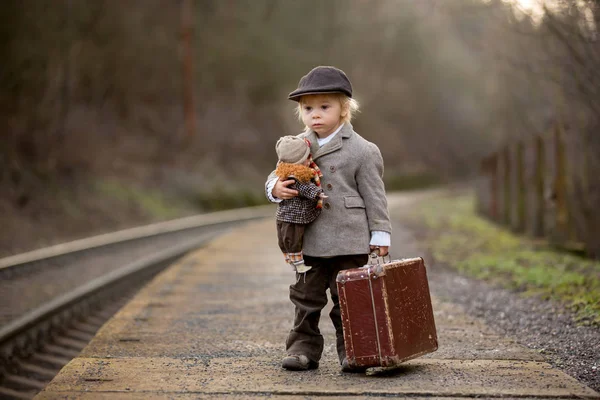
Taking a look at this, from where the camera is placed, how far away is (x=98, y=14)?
58.7 feet

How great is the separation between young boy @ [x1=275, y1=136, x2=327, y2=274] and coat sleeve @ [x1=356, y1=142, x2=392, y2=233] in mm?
237

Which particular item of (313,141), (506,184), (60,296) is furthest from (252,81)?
A: (313,141)

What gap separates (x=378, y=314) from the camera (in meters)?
3.28

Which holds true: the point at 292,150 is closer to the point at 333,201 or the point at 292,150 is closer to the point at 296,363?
the point at 333,201

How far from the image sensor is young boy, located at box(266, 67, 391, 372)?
3.55 meters

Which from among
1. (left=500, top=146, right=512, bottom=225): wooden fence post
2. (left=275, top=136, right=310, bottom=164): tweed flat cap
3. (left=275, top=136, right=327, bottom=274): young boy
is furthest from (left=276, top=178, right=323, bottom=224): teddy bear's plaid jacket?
(left=500, top=146, right=512, bottom=225): wooden fence post

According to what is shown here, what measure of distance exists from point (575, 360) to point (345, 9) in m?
36.2

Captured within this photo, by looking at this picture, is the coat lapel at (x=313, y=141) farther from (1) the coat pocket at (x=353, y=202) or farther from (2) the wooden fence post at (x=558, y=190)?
(2) the wooden fence post at (x=558, y=190)

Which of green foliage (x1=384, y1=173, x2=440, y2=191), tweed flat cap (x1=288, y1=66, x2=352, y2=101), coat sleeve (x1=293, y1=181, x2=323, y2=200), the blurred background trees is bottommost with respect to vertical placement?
coat sleeve (x1=293, y1=181, x2=323, y2=200)

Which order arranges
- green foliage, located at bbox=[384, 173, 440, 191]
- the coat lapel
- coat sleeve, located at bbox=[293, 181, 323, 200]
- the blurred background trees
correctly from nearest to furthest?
coat sleeve, located at bbox=[293, 181, 323, 200] → the coat lapel → the blurred background trees → green foliage, located at bbox=[384, 173, 440, 191]

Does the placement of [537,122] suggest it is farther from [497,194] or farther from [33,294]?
[33,294]

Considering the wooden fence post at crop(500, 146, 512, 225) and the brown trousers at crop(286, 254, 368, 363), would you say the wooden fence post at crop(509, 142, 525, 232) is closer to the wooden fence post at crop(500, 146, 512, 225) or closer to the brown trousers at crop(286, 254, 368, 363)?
the wooden fence post at crop(500, 146, 512, 225)

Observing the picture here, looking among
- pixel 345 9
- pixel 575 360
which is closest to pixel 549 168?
pixel 575 360

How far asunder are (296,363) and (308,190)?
902 millimetres
